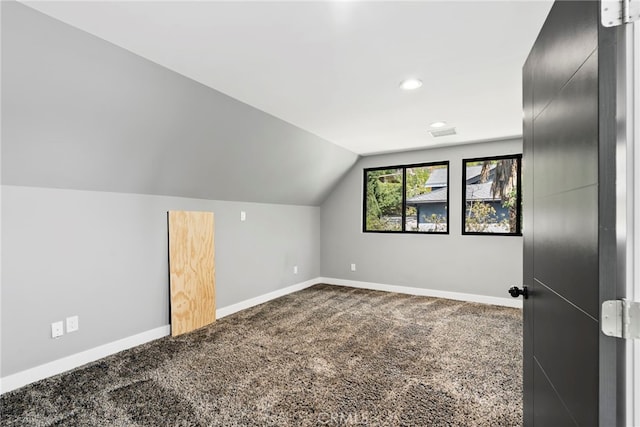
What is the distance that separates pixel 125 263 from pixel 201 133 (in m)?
1.39

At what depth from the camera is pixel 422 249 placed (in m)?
5.07

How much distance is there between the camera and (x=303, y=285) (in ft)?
18.0

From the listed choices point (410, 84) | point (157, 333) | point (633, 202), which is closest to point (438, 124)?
point (410, 84)

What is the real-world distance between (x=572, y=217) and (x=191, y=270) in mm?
3417

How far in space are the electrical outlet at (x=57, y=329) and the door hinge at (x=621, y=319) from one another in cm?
328

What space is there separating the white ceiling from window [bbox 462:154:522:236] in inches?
54.3

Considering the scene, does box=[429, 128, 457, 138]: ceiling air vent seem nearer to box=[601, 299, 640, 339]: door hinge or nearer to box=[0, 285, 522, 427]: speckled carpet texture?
box=[0, 285, 522, 427]: speckled carpet texture

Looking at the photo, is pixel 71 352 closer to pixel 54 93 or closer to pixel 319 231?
pixel 54 93

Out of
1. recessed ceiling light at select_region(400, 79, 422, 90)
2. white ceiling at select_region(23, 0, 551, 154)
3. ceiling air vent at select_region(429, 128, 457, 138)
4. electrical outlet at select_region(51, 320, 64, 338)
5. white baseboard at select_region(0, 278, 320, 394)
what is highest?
white ceiling at select_region(23, 0, 551, 154)

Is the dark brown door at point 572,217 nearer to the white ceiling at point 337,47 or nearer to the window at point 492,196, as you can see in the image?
the white ceiling at point 337,47

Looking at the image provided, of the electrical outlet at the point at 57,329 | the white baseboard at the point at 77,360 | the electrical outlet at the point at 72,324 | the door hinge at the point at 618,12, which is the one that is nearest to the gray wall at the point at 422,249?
the white baseboard at the point at 77,360

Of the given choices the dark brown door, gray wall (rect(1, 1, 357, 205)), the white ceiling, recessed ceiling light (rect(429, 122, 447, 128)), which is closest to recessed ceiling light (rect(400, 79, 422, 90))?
the white ceiling

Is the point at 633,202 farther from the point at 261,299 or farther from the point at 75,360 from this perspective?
the point at 261,299

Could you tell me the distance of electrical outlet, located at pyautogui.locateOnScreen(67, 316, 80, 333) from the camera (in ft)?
8.59
